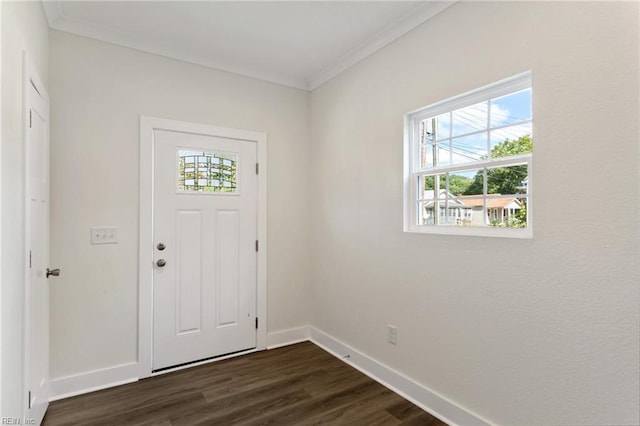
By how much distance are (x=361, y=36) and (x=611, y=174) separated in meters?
1.91

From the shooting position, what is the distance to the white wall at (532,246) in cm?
138

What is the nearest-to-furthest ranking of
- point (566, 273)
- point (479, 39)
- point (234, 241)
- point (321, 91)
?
point (566, 273) < point (479, 39) < point (234, 241) < point (321, 91)

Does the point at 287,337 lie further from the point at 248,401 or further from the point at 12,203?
the point at 12,203

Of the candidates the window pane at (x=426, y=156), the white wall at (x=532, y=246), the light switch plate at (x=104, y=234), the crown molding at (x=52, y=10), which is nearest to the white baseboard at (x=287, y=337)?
the white wall at (x=532, y=246)

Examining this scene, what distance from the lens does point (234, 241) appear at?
10.00ft

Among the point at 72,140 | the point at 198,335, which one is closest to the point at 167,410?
the point at 198,335

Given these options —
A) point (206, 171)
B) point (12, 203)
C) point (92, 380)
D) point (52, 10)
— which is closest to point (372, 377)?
point (92, 380)

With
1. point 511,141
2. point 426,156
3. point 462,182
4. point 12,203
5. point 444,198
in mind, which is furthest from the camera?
point 426,156

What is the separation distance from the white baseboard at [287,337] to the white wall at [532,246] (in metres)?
0.86

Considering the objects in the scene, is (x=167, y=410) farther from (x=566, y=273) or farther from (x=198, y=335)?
(x=566, y=273)

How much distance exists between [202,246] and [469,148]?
226 centimetres

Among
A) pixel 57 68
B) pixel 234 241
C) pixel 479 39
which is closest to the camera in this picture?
pixel 479 39

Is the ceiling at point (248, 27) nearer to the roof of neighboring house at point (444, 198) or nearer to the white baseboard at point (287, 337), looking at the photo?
the roof of neighboring house at point (444, 198)

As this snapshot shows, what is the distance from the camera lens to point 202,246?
2885mm
